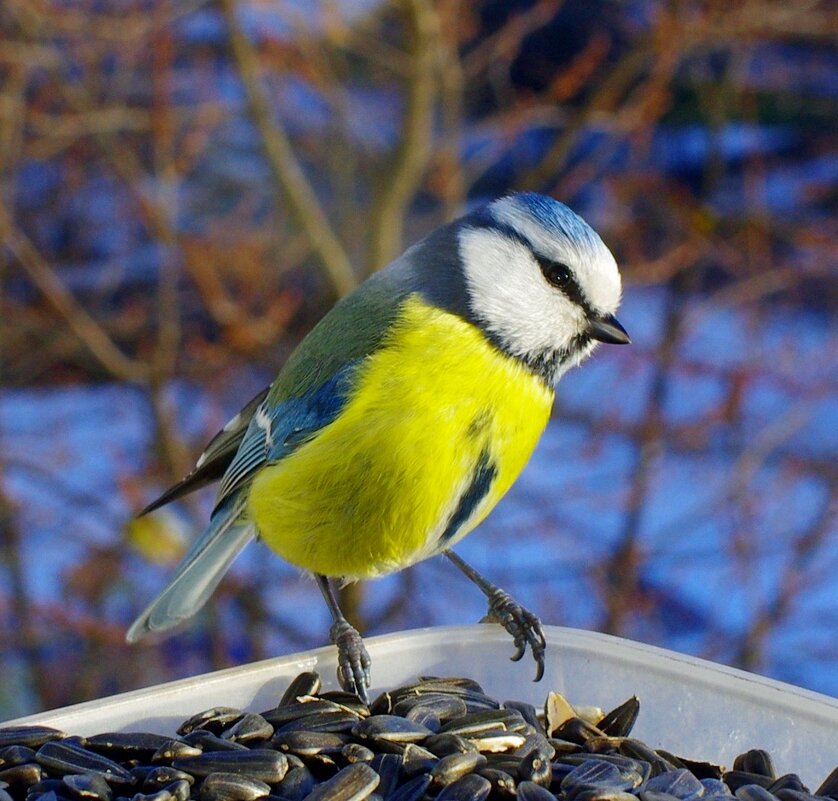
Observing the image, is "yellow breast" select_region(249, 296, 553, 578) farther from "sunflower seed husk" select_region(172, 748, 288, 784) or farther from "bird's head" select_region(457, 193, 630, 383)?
"sunflower seed husk" select_region(172, 748, 288, 784)

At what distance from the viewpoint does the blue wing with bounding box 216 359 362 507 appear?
72.1 inches

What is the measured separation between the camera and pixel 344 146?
3.66 metres

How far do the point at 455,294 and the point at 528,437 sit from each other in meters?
0.24

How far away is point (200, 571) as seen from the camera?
7.04 ft

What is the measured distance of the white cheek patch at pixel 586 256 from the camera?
1.78 m

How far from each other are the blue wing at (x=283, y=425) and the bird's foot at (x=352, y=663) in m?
0.32

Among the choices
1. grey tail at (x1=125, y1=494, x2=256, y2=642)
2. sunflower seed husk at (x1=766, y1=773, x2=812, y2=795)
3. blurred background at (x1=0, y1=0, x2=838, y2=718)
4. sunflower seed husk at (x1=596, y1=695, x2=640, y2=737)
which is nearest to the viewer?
sunflower seed husk at (x1=766, y1=773, x2=812, y2=795)

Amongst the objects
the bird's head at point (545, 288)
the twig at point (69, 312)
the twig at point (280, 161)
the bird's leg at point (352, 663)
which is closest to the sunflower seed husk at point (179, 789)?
the bird's leg at point (352, 663)

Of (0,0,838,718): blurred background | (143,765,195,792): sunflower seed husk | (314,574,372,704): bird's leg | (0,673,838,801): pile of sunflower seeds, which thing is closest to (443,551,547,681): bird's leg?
(0,673,838,801): pile of sunflower seeds

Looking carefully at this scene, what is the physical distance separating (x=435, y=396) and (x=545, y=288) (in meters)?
0.24

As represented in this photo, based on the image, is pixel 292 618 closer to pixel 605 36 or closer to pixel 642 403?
pixel 642 403

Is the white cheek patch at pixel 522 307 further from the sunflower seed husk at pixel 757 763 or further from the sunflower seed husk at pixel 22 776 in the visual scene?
the sunflower seed husk at pixel 22 776

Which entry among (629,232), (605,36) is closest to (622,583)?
(629,232)

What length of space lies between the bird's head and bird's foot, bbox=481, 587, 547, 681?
13.9 inches
